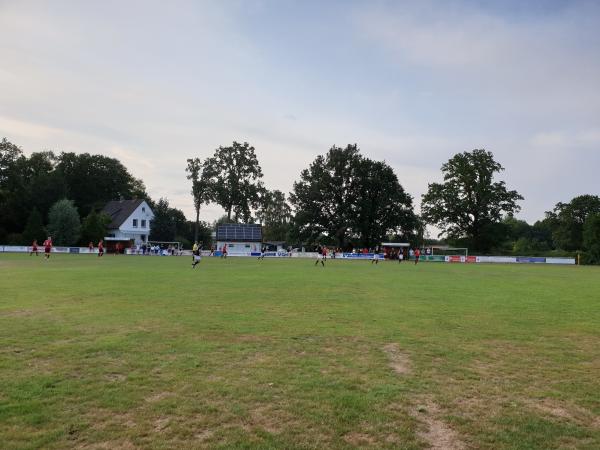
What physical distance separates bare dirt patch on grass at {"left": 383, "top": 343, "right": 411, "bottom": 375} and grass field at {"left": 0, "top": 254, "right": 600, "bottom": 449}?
0.10 feet

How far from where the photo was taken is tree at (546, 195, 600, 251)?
97938 mm

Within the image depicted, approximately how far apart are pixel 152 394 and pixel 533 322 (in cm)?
934

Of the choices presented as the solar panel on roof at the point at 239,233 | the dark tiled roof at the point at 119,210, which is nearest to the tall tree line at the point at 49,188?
the dark tiled roof at the point at 119,210

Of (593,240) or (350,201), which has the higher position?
(350,201)

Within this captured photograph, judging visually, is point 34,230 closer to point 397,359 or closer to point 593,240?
point 397,359

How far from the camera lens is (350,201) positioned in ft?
274

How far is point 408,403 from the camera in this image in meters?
5.52

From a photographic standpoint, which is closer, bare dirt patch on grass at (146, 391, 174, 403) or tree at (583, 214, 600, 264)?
bare dirt patch on grass at (146, 391, 174, 403)

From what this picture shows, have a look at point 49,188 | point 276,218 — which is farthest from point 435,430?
point 276,218

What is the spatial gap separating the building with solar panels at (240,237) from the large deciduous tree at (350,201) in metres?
7.99

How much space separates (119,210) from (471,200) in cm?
6155

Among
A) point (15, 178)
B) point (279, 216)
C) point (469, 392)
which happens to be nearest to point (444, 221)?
point (279, 216)

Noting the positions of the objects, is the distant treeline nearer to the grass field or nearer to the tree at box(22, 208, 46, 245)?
the tree at box(22, 208, 46, 245)

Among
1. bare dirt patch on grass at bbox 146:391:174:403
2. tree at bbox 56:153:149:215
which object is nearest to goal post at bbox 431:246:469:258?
tree at bbox 56:153:149:215
